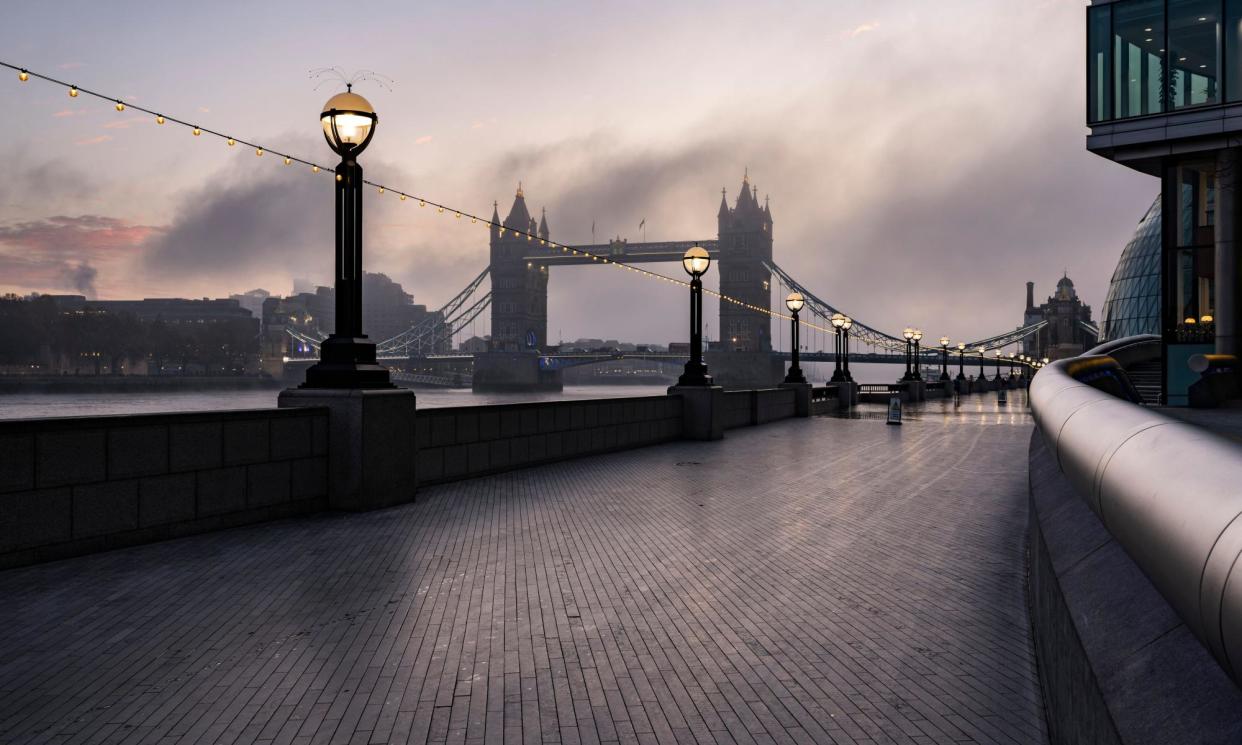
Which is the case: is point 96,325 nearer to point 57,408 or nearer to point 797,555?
point 57,408

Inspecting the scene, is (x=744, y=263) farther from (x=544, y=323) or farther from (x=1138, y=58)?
(x=1138, y=58)

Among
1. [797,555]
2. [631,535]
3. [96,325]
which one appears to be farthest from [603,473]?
[96,325]

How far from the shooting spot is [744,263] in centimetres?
15000

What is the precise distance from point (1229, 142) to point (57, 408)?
78457mm

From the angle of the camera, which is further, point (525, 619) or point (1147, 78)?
point (1147, 78)

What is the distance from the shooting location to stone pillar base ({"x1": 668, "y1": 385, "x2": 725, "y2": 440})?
16172 millimetres

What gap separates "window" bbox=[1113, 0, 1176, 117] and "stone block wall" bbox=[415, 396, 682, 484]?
24094mm

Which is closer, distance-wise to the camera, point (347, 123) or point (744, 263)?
point (347, 123)

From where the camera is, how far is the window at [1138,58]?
27.1 metres

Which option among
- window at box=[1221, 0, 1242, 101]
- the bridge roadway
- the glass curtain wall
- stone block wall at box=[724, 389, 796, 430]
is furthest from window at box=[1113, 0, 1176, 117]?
the bridge roadway

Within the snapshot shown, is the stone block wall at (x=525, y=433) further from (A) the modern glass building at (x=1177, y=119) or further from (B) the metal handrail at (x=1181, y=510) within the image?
(A) the modern glass building at (x=1177, y=119)

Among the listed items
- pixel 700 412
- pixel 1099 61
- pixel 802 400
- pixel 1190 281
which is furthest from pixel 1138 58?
pixel 700 412

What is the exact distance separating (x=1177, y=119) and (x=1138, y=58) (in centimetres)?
293

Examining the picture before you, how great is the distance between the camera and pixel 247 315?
192 m
